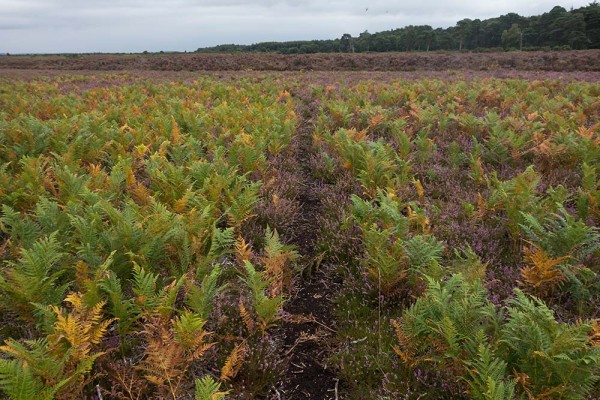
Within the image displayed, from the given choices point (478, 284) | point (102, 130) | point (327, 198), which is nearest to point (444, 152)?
point (327, 198)

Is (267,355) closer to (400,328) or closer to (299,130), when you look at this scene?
(400,328)

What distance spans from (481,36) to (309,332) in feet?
328

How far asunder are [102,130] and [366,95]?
391 inches

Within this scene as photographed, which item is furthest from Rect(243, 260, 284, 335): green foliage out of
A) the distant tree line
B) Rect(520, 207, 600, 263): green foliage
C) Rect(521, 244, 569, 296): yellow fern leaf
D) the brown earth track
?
the distant tree line

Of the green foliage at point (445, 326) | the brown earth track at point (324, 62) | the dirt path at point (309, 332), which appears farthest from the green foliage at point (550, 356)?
the brown earth track at point (324, 62)

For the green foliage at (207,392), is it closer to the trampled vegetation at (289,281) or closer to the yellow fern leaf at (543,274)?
the trampled vegetation at (289,281)

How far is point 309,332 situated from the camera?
12.0 ft

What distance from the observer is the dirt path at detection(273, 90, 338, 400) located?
10.1ft

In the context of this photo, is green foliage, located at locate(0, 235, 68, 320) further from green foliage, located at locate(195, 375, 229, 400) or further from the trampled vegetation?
green foliage, located at locate(195, 375, 229, 400)

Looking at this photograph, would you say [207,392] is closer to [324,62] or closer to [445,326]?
[445,326]

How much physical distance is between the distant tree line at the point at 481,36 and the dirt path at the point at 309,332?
2901 inches

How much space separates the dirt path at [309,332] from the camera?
121 inches

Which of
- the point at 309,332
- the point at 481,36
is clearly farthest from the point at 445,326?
the point at 481,36

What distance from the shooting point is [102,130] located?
8.30 m
